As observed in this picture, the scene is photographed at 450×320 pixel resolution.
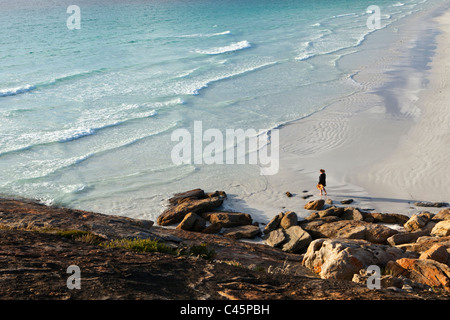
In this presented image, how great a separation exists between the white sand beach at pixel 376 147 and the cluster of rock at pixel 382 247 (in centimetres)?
132

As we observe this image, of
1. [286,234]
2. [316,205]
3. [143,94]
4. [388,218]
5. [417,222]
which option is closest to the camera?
[286,234]

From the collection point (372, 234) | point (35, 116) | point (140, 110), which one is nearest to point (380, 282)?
point (372, 234)

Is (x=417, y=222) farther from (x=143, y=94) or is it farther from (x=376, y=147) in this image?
(x=143, y=94)

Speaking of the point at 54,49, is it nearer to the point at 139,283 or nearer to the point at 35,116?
the point at 35,116

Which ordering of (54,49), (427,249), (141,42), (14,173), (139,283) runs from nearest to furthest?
1. (139,283)
2. (427,249)
3. (14,173)
4. (54,49)
5. (141,42)

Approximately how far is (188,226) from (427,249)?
754 cm

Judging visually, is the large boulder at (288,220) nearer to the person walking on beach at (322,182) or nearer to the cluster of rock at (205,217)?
the cluster of rock at (205,217)

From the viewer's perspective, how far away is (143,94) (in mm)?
33625

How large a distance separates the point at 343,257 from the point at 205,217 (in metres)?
7.48

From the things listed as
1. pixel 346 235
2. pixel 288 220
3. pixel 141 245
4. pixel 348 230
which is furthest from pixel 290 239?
pixel 141 245

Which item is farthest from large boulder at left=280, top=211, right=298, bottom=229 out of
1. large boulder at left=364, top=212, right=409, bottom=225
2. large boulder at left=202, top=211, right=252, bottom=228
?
large boulder at left=364, top=212, right=409, bottom=225

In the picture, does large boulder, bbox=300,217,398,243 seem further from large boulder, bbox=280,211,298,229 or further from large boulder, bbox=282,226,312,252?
large boulder, bbox=282,226,312,252

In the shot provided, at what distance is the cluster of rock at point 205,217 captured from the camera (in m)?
15.9
